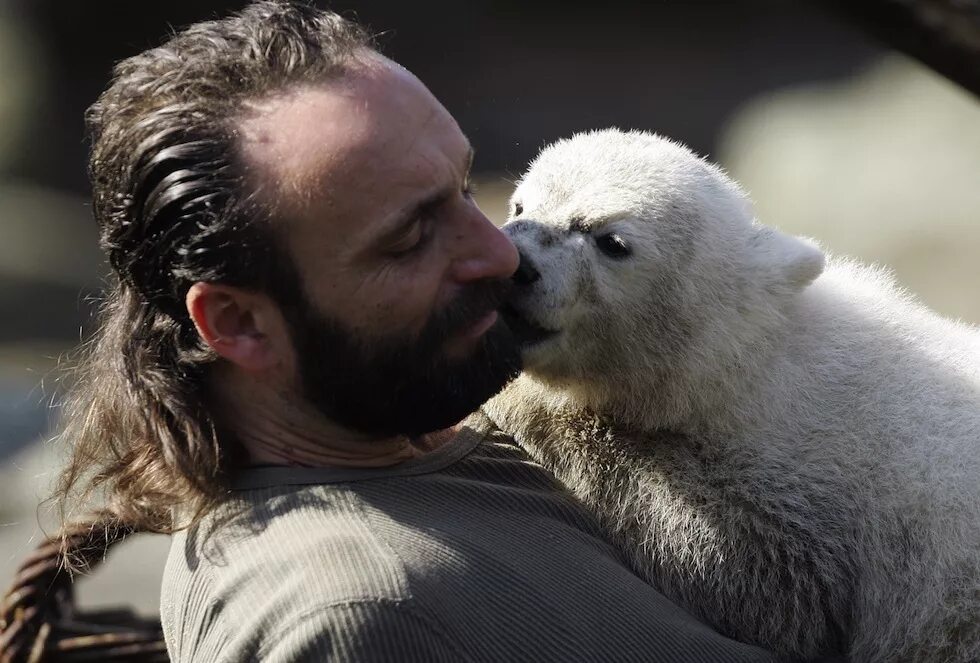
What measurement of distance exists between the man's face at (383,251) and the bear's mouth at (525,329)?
1.03 feet

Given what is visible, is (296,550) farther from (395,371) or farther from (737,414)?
(737,414)

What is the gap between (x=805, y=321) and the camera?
9.57ft

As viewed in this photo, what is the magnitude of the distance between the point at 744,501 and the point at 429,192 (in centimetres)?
120

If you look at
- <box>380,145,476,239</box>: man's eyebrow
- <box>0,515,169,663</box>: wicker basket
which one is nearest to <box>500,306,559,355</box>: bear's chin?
<box>380,145,476,239</box>: man's eyebrow

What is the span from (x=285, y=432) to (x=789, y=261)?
4.67 feet

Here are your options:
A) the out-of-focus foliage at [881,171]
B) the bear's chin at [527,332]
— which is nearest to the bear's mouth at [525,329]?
the bear's chin at [527,332]

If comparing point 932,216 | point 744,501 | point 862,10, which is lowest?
point 932,216

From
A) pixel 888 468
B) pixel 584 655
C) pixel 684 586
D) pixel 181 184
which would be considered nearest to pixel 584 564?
pixel 584 655

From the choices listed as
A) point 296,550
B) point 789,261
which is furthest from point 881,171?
point 296,550

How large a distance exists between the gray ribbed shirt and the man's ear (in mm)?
248

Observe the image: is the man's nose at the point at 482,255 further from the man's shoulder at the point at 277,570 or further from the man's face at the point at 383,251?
the man's shoulder at the point at 277,570

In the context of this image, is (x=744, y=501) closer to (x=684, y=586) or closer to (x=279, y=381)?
(x=684, y=586)

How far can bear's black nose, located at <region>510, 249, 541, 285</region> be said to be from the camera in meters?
2.55

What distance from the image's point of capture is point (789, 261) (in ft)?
9.36
